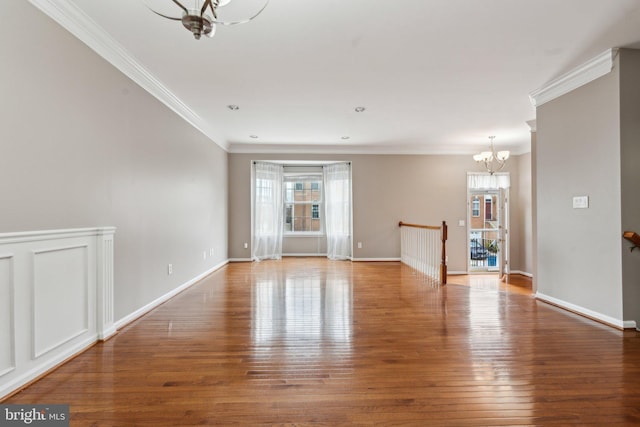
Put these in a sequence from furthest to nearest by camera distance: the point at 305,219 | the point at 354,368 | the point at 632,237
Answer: the point at 305,219, the point at 632,237, the point at 354,368

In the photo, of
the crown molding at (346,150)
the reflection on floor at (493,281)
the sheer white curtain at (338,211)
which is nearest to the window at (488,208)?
the crown molding at (346,150)

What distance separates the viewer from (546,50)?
9.67 feet

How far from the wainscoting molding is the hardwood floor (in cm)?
13

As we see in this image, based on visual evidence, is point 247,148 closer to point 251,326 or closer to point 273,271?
point 273,271

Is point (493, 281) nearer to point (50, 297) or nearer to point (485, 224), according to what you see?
point (485, 224)

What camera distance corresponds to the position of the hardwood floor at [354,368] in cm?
170

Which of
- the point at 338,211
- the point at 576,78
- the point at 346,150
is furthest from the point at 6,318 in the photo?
the point at 346,150

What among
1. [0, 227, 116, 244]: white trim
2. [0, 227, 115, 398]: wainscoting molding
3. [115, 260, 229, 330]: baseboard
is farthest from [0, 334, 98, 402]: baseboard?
[0, 227, 116, 244]: white trim

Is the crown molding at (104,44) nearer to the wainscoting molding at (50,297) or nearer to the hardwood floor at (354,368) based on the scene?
the wainscoting molding at (50,297)

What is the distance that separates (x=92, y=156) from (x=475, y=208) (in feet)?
24.2

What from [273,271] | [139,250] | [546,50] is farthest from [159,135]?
[546,50]

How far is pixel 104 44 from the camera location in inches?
106

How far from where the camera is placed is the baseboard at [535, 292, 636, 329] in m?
2.94

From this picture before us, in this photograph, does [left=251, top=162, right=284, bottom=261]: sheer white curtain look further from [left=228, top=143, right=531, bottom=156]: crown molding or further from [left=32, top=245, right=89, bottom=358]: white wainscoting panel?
Result: [left=32, top=245, right=89, bottom=358]: white wainscoting panel
